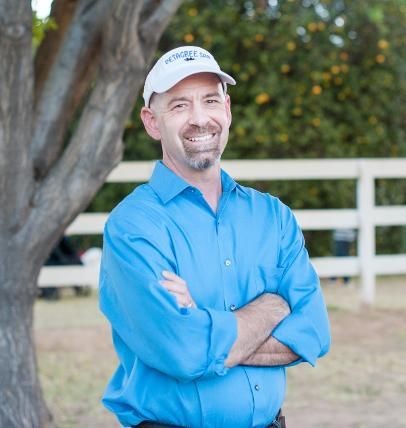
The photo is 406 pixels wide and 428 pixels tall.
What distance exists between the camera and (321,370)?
7.66 meters

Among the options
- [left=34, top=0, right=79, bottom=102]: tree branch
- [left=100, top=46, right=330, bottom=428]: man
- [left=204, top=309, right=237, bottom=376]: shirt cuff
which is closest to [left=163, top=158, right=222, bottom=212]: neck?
[left=100, top=46, right=330, bottom=428]: man

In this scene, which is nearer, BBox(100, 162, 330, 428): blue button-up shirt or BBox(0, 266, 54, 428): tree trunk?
BBox(100, 162, 330, 428): blue button-up shirt

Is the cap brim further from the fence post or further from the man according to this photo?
the fence post

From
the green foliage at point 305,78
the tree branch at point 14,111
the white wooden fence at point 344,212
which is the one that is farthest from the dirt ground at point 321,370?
the green foliage at point 305,78

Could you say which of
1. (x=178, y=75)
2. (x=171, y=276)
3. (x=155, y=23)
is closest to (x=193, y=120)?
(x=178, y=75)

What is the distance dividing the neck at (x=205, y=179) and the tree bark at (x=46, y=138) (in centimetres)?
223

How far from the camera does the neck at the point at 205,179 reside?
3021mm

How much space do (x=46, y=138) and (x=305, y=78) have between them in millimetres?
7352

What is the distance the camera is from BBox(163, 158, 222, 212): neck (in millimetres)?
3021

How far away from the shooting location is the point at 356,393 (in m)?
7.02

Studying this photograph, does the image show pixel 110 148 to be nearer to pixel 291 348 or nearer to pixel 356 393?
pixel 356 393

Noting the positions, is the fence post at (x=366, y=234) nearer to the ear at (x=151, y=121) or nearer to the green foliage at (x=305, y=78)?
the green foliage at (x=305, y=78)

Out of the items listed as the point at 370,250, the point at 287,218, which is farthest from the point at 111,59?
the point at 370,250

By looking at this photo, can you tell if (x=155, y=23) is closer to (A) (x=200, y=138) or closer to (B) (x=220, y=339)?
(A) (x=200, y=138)
